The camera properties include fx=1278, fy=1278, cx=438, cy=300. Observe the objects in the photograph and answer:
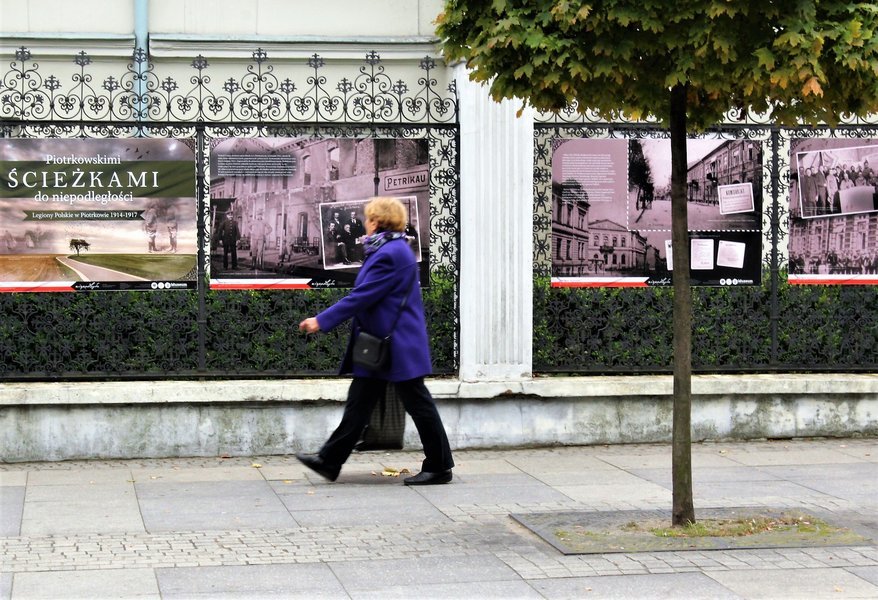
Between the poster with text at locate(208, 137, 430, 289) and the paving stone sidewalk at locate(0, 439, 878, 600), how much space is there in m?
1.47

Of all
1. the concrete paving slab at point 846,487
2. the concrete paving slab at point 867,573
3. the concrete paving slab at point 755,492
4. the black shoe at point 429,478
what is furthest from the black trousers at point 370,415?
the concrete paving slab at point 867,573

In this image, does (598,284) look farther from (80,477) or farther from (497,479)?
(80,477)

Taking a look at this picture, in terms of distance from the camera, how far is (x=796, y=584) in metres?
6.07

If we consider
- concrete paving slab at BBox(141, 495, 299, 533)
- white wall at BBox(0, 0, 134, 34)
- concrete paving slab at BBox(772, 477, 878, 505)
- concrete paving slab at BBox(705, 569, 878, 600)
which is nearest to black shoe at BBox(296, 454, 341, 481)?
concrete paving slab at BBox(141, 495, 299, 533)

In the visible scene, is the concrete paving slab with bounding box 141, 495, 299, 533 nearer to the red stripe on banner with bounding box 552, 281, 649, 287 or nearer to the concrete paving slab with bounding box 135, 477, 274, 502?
the concrete paving slab with bounding box 135, 477, 274, 502

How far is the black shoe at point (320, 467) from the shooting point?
8.51 meters

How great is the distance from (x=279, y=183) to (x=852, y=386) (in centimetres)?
490

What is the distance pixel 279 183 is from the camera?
9.97 m

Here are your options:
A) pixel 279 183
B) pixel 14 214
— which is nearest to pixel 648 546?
pixel 279 183

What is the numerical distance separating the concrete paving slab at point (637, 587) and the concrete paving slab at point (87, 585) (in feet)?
5.98

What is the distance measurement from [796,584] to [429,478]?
303cm

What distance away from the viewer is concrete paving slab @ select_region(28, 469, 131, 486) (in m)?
8.64

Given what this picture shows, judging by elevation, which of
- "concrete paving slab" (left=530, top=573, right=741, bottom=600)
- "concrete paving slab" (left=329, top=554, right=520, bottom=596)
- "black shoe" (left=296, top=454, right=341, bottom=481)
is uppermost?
"black shoe" (left=296, top=454, right=341, bottom=481)

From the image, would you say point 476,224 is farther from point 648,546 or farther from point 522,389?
point 648,546
